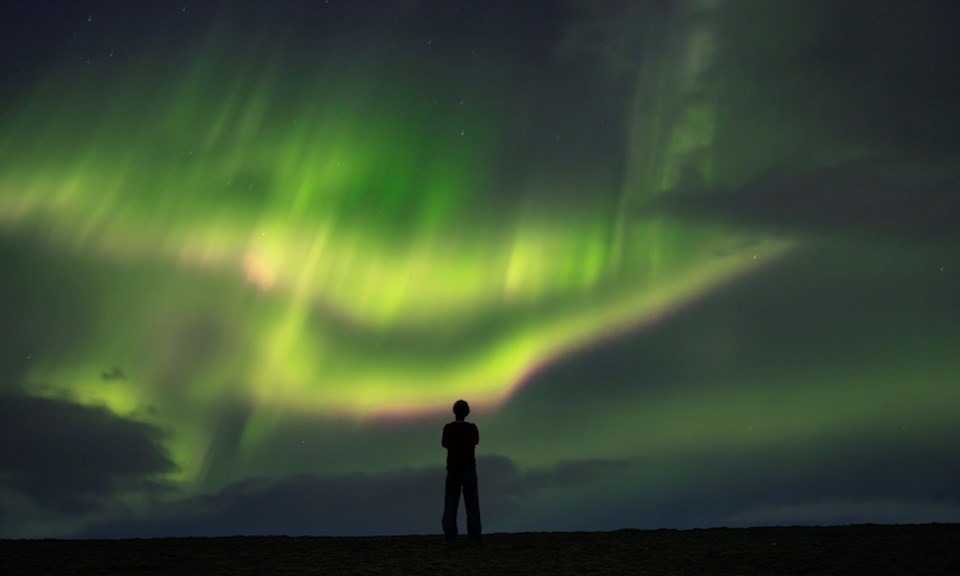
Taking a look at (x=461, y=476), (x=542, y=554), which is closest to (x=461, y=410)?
(x=461, y=476)

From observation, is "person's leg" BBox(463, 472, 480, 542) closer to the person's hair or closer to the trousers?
the trousers

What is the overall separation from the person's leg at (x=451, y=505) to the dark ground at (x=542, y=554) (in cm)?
33

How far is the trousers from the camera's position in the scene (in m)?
18.4

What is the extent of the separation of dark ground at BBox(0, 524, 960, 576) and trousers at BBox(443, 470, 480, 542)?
0.33 metres

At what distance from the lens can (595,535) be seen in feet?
63.5

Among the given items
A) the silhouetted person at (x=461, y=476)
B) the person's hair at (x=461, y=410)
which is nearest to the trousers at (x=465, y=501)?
the silhouetted person at (x=461, y=476)

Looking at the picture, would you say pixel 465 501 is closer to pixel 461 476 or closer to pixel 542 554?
pixel 461 476

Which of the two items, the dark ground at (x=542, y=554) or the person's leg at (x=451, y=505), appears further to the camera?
the person's leg at (x=451, y=505)

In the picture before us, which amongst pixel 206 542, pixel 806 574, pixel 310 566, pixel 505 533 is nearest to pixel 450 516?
pixel 505 533

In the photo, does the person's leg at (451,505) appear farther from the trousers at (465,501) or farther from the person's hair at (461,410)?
the person's hair at (461,410)

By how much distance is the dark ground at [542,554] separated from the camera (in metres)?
15.5

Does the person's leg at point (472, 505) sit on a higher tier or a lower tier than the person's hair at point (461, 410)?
lower

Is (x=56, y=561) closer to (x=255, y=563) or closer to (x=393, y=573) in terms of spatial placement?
(x=255, y=563)

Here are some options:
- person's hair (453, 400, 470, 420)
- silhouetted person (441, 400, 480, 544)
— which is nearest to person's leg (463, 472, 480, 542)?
silhouetted person (441, 400, 480, 544)
